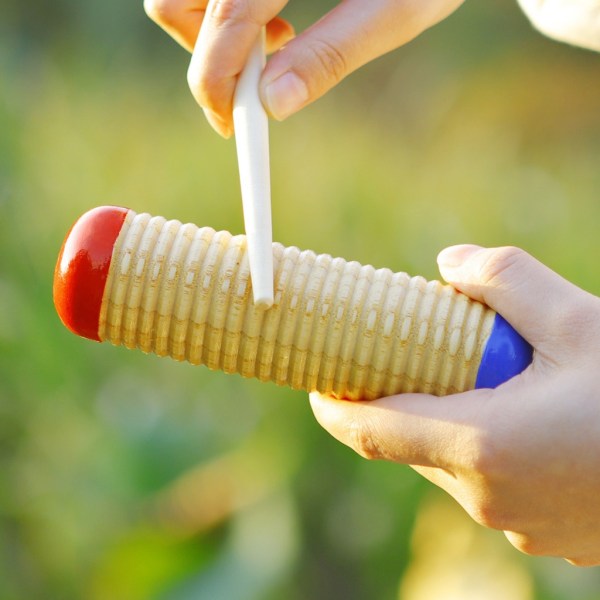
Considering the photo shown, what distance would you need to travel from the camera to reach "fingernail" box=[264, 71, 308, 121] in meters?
0.43

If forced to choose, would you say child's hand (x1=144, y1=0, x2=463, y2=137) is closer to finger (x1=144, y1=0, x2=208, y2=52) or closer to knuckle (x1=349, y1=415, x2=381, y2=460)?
finger (x1=144, y1=0, x2=208, y2=52)

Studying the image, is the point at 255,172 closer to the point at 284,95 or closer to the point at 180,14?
the point at 284,95

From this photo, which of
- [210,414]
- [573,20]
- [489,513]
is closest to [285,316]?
[489,513]

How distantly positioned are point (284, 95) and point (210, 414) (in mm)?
584

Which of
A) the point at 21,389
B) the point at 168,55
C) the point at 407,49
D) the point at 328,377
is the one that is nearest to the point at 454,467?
the point at 328,377

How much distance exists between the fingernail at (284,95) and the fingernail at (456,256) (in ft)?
0.32

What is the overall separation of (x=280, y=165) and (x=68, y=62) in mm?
557

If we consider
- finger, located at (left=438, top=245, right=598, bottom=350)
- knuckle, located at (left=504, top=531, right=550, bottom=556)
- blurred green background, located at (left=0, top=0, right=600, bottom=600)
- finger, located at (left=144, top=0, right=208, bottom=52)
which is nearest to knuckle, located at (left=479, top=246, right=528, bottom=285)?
finger, located at (left=438, top=245, right=598, bottom=350)

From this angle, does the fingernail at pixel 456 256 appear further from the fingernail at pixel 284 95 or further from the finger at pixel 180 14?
the finger at pixel 180 14

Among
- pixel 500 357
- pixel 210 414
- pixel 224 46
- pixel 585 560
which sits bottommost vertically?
pixel 210 414

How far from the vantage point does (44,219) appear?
108 cm

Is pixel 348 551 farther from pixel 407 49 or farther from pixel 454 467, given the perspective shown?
pixel 407 49

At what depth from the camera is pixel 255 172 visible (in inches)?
15.4

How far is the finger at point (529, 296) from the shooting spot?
0.38m
